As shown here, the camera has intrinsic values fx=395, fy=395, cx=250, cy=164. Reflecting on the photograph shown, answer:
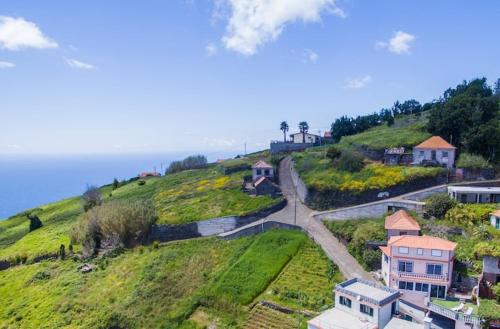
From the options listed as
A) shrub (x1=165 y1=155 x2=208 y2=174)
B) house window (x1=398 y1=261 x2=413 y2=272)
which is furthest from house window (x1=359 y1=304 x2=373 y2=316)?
shrub (x1=165 y1=155 x2=208 y2=174)

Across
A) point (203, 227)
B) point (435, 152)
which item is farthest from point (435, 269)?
point (203, 227)

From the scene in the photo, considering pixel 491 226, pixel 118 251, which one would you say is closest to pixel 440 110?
pixel 491 226

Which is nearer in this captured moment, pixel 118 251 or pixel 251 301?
pixel 251 301

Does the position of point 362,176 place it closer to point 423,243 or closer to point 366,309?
point 423,243

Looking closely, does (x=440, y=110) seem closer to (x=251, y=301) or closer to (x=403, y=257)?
(x=403, y=257)

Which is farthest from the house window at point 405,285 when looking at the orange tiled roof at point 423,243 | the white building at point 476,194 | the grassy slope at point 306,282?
the white building at point 476,194
